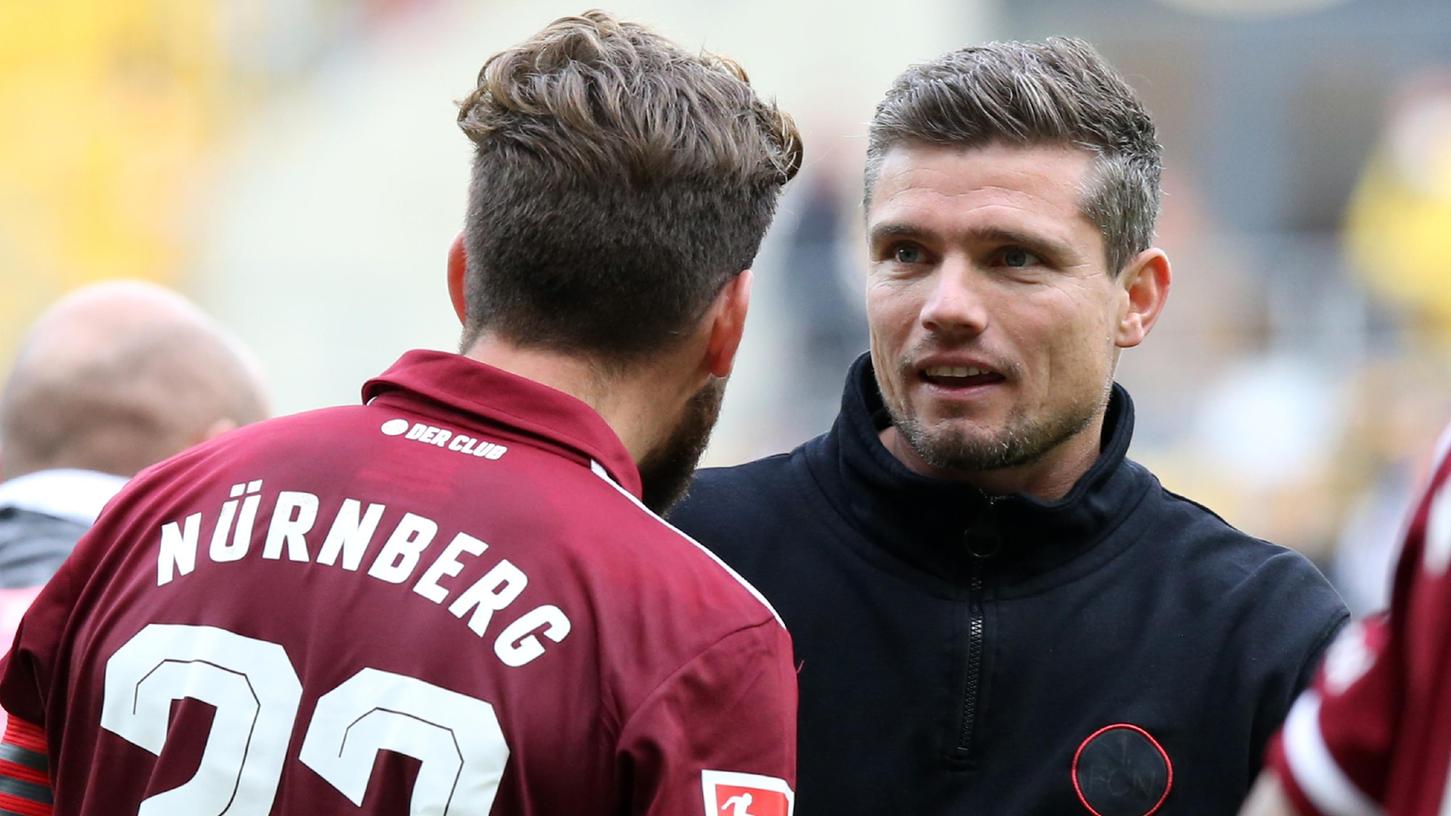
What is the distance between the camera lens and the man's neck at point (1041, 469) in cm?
257

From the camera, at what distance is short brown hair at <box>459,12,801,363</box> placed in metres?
2.08

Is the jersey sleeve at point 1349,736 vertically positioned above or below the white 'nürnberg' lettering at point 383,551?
below

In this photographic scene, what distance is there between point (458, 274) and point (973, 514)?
761 millimetres

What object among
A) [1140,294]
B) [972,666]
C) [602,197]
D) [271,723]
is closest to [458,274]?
[602,197]

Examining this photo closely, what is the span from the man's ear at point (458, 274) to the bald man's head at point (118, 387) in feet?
4.35

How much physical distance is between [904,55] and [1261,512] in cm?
532

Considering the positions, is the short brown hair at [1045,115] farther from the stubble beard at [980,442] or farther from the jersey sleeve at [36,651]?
the jersey sleeve at [36,651]

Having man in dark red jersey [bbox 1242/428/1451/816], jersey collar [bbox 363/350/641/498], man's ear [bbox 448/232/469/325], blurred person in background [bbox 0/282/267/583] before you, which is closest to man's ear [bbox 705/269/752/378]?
jersey collar [bbox 363/350/641/498]

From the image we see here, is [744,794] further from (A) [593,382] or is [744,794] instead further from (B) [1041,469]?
(B) [1041,469]

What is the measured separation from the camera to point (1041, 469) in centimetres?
262

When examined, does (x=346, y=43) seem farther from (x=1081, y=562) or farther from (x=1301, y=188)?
(x=1081, y=562)

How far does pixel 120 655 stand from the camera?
1979mm

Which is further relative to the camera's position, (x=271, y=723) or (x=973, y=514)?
(x=973, y=514)

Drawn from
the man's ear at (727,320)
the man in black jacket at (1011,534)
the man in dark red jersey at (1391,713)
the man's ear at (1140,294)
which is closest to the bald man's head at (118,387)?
the man in black jacket at (1011,534)
